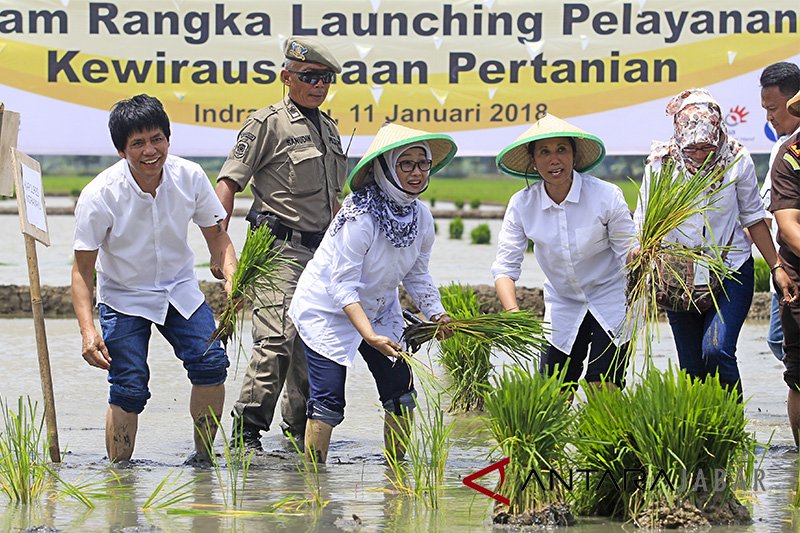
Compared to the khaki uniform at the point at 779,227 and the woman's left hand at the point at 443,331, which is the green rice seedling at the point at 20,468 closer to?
the woman's left hand at the point at 443,331

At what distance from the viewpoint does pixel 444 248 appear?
23.7 m

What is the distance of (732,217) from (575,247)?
0.75 meters

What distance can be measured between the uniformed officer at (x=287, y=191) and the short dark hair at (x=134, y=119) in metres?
0.94

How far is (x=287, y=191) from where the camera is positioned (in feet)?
24.0

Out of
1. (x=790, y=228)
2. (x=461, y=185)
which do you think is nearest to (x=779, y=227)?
(x=790, y=228)

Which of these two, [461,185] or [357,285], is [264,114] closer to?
[357,285]

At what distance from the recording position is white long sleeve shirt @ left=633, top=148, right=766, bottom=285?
6520mm

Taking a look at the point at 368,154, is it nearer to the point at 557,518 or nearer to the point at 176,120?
the point at 557,518

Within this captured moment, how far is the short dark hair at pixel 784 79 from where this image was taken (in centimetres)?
714

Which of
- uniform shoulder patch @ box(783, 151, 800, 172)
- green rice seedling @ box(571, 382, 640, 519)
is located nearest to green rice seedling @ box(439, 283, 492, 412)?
uniform shoulder patch @ box(783, 151, 800, 172)

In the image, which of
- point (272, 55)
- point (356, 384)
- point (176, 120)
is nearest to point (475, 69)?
point (272, 55)

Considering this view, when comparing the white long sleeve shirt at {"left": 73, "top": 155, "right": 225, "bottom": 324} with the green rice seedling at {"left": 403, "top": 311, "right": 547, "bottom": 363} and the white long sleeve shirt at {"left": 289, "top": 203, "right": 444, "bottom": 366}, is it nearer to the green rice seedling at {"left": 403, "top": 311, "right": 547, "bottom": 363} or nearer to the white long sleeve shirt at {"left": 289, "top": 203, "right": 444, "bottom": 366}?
the white long sleeve shirt at {"left": 289, "top": 203, "right": 444, "bottom": 366}

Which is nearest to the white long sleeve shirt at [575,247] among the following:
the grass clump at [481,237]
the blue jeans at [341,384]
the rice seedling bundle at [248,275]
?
the blue jeans at [341,384]

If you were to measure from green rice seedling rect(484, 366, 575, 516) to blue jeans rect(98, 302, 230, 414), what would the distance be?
1870 millimetres
